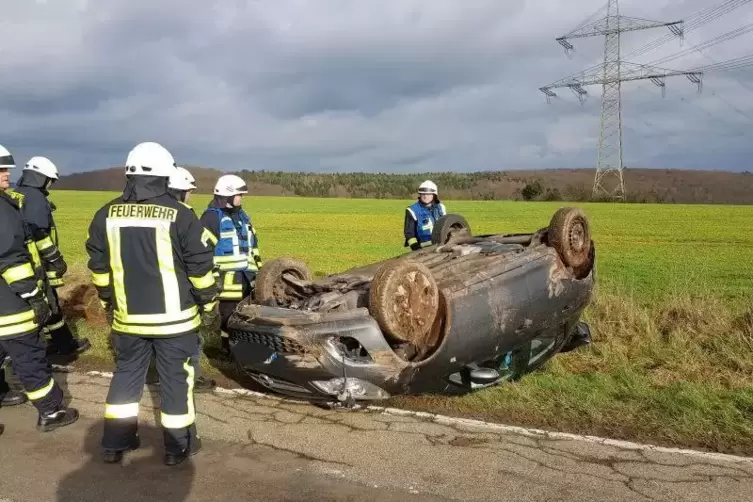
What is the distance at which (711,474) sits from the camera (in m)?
3.63

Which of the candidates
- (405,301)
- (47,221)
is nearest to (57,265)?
(47,221)

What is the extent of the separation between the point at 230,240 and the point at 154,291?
7.58ft

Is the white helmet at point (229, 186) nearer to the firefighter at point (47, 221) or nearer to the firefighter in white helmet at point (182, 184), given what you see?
the firefighter in white helmet at point (182, 184)

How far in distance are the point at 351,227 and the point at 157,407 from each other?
892 inches

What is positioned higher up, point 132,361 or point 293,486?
point 132,361

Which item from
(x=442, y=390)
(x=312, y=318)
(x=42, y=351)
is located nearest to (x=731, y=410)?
(x=442, y=390)

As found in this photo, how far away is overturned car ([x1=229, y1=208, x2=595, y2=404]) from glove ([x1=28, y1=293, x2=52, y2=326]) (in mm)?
1386

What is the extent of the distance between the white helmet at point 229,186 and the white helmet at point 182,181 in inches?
9.3

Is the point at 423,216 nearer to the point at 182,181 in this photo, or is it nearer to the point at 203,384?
the point at 182,181

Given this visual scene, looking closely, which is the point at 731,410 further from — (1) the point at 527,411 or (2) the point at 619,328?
(2) the point at 619,328

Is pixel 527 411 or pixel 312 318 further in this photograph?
pixel 527 411

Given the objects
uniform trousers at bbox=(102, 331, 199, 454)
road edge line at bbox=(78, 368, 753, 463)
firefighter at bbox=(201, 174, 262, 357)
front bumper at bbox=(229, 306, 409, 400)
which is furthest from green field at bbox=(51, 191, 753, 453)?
firefighter at bbox=(201, 174, 262, 357)

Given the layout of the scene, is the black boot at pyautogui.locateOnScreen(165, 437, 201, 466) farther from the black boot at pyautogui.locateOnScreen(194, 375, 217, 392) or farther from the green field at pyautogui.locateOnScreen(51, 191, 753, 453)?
the green field at pyautogui.locateOnScreen(51, 191, 753, 453)

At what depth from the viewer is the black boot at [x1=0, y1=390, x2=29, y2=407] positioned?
204 inches
